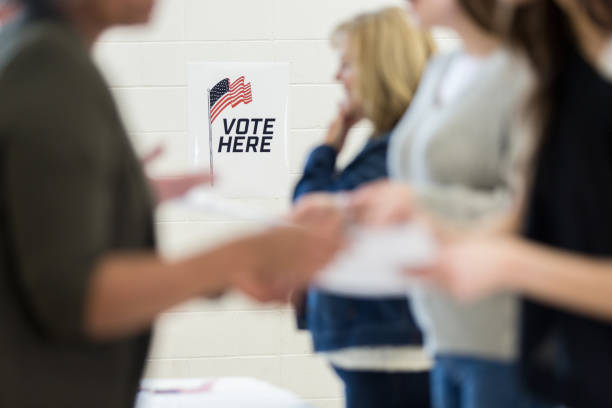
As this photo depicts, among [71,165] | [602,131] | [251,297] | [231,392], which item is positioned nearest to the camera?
[71,165]

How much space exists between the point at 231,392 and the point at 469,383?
848 millimetres

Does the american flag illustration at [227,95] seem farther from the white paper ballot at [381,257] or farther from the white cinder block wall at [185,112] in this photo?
the white paper ballot at [381,257]

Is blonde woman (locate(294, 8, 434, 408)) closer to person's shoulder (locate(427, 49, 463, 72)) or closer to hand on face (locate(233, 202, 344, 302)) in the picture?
person's shoulder (locate(427, 49, 463, 72))

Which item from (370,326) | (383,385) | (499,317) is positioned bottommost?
(383,385)

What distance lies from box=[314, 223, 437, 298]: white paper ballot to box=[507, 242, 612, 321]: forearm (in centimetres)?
10

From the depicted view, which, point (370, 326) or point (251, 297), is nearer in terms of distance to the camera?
point (251, 297)

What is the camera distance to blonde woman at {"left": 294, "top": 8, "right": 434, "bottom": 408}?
7.51ft

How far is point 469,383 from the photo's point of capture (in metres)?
1.46

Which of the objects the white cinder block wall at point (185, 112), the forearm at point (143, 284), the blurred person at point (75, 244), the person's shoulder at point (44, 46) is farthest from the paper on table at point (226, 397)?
the white cinder block wall at point (185, 112)

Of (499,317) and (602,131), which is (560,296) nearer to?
(602,131)

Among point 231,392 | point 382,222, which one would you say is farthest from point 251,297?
point 231,392

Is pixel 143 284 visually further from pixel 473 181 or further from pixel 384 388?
pixel 384 388

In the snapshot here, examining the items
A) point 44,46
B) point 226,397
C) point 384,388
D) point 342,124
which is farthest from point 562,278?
point 342,124

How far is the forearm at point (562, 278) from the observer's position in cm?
101
